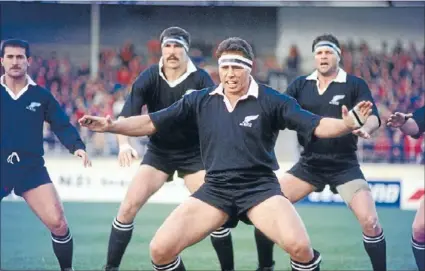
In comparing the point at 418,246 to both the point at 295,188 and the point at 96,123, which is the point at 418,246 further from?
the point at 96,123

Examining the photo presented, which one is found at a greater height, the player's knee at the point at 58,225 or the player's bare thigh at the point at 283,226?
the player's bare thigh at the point at 283,226

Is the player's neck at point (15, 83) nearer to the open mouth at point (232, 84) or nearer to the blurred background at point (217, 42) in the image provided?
the blurred background at point (217, 42)

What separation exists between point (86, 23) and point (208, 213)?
12.7 ft

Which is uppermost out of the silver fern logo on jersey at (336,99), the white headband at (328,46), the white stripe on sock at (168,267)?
the white headband at (328,46)

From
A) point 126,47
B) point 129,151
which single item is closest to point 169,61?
point 129,151

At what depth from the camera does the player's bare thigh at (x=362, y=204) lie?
6867 millimetres

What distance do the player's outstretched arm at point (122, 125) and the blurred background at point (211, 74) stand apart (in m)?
1.95

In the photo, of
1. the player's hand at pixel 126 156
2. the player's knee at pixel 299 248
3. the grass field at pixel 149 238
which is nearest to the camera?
the player's knee at pixel 299 248

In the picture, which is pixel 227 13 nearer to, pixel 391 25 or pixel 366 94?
pixel 366 94

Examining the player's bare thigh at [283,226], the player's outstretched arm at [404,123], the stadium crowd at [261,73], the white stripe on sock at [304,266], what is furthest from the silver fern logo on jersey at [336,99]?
the stadium crowd at [261,73]

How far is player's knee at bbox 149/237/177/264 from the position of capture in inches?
224

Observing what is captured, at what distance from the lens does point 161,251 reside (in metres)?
5.70

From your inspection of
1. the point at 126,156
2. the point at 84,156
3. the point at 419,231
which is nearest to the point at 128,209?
the point at 84,156

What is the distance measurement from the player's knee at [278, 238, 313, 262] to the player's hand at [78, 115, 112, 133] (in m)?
1.39
